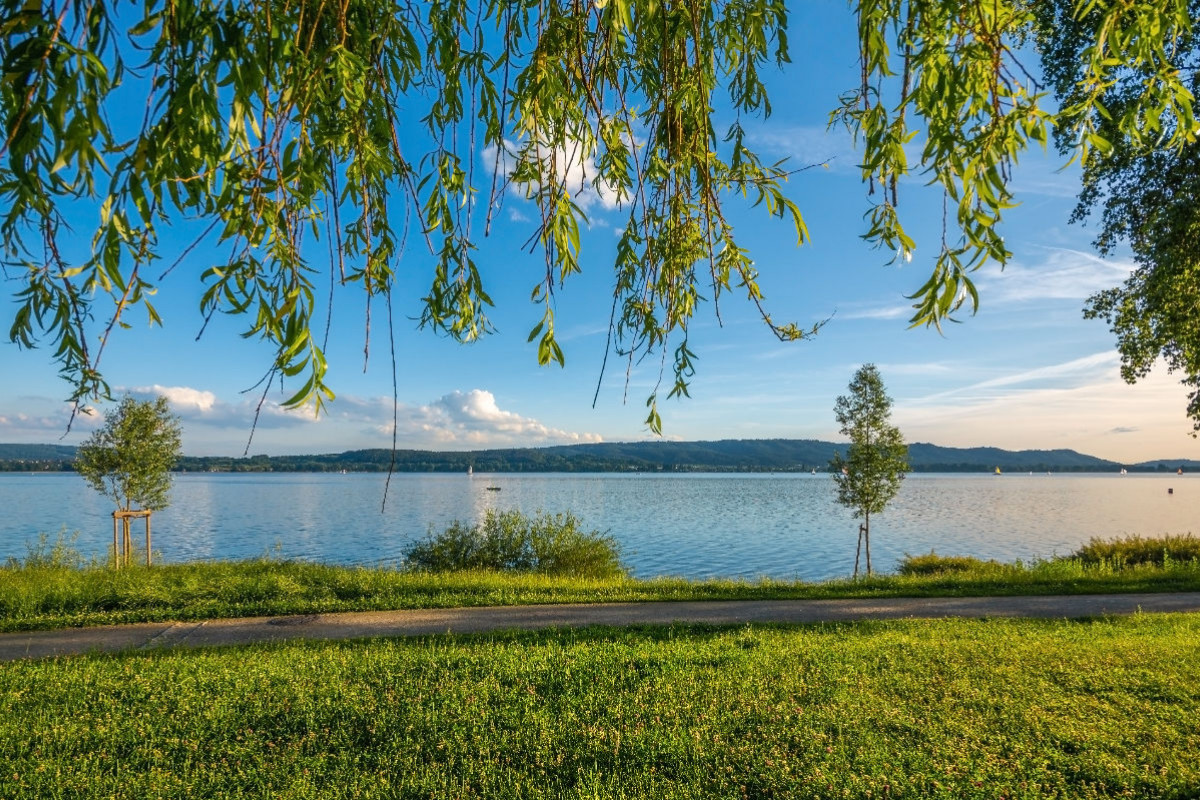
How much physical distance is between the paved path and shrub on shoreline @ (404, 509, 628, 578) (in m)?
6.21

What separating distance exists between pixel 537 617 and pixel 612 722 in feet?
16.6

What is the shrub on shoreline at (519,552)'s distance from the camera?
17.4 m

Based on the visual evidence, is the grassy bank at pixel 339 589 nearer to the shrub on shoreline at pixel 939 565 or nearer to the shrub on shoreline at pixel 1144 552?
the shrub on shoreline at pixel 1144 552

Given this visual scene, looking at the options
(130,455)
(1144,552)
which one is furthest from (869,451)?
(130,455)

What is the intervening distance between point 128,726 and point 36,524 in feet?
152

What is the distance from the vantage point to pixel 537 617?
10.0 meters

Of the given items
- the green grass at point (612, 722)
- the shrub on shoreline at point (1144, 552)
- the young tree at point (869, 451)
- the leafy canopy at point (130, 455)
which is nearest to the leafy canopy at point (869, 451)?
the young tree at point (869, 451)

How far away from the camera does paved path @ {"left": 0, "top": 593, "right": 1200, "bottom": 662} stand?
28.5ft

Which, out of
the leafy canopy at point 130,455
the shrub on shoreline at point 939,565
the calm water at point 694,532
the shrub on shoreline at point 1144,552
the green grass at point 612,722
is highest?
the leafy canopy at point 130,455

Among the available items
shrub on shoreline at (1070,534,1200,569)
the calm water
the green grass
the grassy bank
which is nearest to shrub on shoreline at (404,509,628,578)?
the calm water

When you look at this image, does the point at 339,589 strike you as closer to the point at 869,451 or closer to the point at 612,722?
the point at 612,722

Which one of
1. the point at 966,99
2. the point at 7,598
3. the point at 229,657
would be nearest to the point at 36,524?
the point at 7,598

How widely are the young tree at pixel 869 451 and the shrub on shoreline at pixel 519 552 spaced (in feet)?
29.1

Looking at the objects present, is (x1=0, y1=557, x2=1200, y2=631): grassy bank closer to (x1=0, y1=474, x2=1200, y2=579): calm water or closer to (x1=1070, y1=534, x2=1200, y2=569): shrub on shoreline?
(x1=1070, y1=534, x2=1200, y2=569): shrub on shoreline
